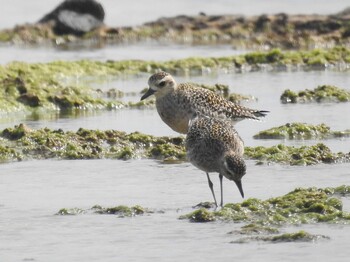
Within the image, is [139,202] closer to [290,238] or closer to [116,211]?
[116,211]

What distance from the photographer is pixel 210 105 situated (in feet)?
41.0

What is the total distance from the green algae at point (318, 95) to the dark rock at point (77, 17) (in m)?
12.4

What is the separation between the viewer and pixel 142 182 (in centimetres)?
1109

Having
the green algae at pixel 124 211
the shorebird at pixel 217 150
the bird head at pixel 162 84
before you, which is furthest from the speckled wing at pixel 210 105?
the green algae at pixel 124 211

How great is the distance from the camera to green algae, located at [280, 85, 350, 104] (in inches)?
638

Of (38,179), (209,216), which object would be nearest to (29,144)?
(38,179)

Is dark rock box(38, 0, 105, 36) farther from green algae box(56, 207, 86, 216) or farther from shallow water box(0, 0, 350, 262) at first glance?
green algae box(56, 207, 86, 216)

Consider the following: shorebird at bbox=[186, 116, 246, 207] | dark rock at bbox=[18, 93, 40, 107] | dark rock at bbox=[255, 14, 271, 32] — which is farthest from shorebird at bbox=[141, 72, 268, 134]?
dark rock at bbox=[255, 14, 271, 32]

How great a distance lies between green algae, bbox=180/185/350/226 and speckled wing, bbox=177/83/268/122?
9.34 ft

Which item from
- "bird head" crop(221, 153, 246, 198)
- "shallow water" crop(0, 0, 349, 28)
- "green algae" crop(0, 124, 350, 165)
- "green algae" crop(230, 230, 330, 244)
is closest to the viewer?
"green algae" crop(230, 230, 330, 244)

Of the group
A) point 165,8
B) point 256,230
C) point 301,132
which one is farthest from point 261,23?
point 256,230

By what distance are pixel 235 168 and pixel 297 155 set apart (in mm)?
2431

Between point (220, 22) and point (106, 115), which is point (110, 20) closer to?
point (220, 22)

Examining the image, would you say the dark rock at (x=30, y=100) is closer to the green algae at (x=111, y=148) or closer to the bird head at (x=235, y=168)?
the green algae at (x=111, y=148)
